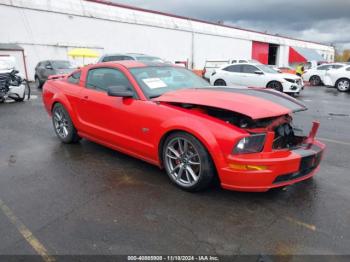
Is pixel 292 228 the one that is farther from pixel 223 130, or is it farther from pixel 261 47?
pixel 261 47

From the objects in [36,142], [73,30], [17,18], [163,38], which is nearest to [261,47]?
[163,38]

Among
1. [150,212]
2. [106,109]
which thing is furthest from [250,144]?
[106,109]

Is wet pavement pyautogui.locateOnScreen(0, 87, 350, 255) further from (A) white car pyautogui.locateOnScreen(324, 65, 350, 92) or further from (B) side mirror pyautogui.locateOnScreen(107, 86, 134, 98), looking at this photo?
(A) white car pyautogui.locateOnScreen(324, 65, 350, 92)

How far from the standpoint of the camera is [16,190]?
3.80 m

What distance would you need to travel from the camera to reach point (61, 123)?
18.6ft

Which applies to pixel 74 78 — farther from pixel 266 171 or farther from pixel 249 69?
pixel 249 69

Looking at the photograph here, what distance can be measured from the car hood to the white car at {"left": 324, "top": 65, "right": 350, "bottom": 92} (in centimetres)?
1450

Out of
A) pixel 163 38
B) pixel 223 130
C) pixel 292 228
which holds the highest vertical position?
pixel 163 38

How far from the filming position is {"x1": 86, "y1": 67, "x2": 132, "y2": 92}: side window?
14.6 feet

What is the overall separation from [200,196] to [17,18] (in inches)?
889

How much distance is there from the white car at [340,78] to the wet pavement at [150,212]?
13.3 metres

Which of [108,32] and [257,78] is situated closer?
[257,78]

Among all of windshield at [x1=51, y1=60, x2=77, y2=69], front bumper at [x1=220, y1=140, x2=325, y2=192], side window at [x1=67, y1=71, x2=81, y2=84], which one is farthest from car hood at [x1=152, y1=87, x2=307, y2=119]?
windshield at [x1=51, y1=60, x2=77, y2=69]

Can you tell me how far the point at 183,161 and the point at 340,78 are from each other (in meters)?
15.8
